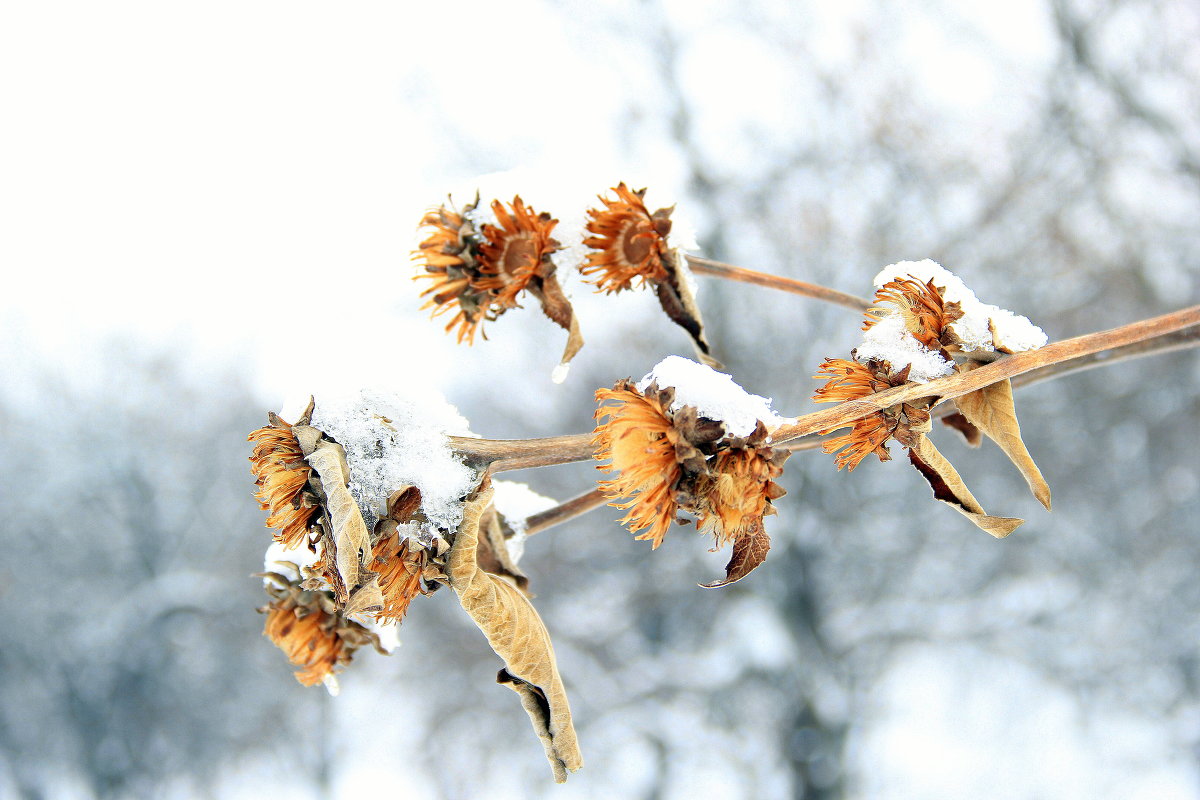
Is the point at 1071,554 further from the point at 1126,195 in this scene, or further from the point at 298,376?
the point at 298,376

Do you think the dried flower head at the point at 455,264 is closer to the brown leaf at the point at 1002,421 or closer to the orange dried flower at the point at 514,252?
the orange dried flower at the point at 514,252

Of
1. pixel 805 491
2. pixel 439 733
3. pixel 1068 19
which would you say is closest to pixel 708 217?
pixel 805 491

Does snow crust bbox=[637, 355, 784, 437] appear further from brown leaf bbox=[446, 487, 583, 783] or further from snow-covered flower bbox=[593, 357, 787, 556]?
brown leaf bbox=[446, 487, 583, 783]

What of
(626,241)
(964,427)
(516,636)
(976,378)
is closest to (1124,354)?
(964,427)

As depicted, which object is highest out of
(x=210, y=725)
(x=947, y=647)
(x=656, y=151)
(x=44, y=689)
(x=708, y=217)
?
(x=656, y=151)

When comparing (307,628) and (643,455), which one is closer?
(643,455)

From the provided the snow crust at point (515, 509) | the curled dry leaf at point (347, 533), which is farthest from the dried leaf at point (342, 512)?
the snow crust at point (515, 509)

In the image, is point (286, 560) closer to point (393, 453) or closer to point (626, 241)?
point (393, 453)
